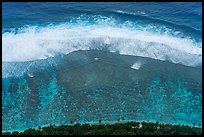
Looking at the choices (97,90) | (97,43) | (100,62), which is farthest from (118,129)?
(97,43)

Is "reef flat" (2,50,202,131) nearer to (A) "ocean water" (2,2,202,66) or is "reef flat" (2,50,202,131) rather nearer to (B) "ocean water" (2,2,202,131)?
(B) "ocean water" (2,2,202,131)

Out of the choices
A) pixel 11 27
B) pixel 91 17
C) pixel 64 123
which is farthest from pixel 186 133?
pixel 11 27

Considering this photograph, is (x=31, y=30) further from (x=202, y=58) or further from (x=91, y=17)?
(x=202, y=58)

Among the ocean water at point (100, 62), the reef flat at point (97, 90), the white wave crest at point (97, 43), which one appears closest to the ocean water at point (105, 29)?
the white wave crest at point (97, 43)

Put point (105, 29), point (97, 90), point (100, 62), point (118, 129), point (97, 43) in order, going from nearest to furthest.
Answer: point (118, 129) → point (97, 90) → point (100, 62) → point (97, 43) → point (105, 29)

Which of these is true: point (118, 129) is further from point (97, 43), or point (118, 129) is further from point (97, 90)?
point (97, 43)

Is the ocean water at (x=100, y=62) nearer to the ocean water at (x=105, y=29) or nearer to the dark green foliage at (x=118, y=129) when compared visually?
the ocean water at (x=105, y=29)
